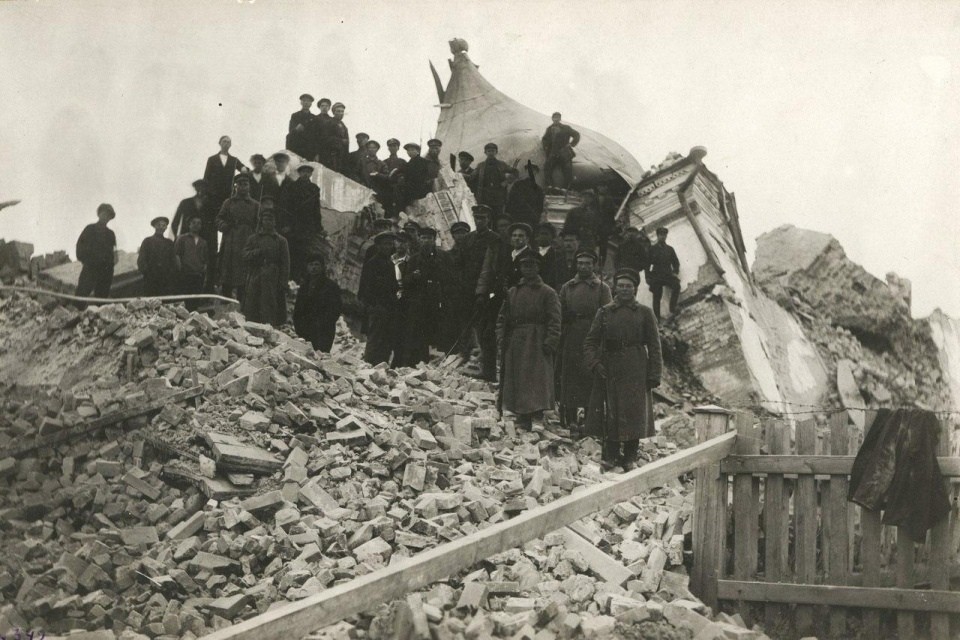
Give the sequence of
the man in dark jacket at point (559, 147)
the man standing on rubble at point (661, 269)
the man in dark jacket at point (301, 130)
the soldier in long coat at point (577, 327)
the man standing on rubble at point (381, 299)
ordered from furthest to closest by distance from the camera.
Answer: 1. the man in dark jacket at point (559, 147)
2. the man in dark jacket at point (301, 130)
3. the man standing on rubble at point (661, 269)
4. the man standing on rubble at point (381, 299)
5. the soldier in long coat at point (577, 327)

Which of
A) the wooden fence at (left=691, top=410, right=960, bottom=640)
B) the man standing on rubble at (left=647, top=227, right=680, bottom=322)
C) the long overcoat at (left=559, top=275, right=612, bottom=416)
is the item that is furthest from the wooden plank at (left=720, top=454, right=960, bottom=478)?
the man standing on rubble at (left=647, top=227, right=680, bottom=322)

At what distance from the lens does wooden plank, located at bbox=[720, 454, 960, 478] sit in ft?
14.1

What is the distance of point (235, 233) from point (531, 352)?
4.08 m

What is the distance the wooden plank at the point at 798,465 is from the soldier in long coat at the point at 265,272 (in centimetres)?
599

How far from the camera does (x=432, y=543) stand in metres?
4.84

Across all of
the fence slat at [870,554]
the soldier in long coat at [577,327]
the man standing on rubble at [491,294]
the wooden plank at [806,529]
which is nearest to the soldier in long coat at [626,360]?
the soldier in long coat at [577,327]

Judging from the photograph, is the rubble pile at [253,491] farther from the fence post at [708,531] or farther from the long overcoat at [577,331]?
the long overcoat at [577,331]

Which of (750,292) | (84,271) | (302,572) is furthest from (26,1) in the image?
(750,292)

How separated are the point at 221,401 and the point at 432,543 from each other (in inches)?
90.3

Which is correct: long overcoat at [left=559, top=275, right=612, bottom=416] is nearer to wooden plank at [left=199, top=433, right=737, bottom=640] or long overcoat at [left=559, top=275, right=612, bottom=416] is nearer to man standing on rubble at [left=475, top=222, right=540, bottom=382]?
man standing on rubble at [left=475, top=222, right=540, bottom=382]

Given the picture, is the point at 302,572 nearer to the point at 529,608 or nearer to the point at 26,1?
the point at 529,608

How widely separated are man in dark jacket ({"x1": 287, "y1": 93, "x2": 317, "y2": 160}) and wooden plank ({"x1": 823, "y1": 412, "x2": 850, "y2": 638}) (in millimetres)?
9136

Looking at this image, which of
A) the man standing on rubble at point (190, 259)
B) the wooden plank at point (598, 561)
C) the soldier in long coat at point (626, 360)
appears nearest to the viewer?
the wooden plank at point (598, 561)

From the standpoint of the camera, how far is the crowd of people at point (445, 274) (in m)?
7.05
